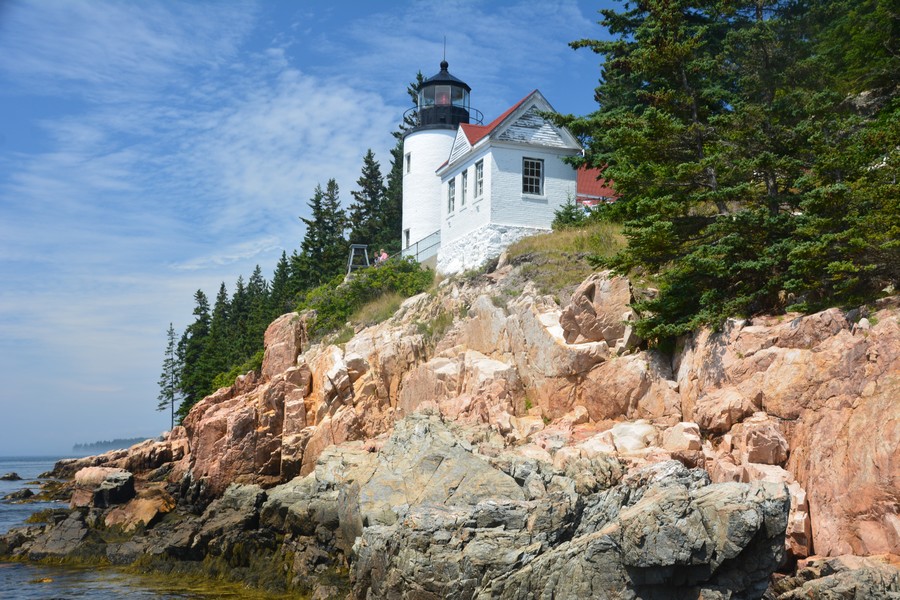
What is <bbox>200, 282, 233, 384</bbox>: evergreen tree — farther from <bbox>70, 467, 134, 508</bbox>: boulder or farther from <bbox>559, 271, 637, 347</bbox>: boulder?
<bbox>559, 271, 637, 347</bbox>: boulder

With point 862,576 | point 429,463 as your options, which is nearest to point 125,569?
point 429,463

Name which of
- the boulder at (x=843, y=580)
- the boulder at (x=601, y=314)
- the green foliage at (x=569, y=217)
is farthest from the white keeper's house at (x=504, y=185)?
the boulder at (x=843, y=580)

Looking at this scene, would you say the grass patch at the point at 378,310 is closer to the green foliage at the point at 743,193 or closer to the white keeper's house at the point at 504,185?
the white keeper's house at the point at 504,185

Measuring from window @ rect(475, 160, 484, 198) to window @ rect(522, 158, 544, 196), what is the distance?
152 cm

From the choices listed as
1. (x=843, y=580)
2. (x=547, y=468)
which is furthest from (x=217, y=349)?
(x=843, y=580)

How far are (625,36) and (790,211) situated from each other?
13008 millimetres

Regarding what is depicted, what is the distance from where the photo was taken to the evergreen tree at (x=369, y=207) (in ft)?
169

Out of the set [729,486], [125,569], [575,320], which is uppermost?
[575,320]

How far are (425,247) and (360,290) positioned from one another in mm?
3607

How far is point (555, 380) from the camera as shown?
17750mm

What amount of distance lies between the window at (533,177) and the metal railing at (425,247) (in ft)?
16.0

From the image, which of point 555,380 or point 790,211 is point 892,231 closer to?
point 790,211

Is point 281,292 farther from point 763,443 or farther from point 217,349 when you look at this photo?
point 763,443

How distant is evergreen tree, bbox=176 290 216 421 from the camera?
2007 inches
